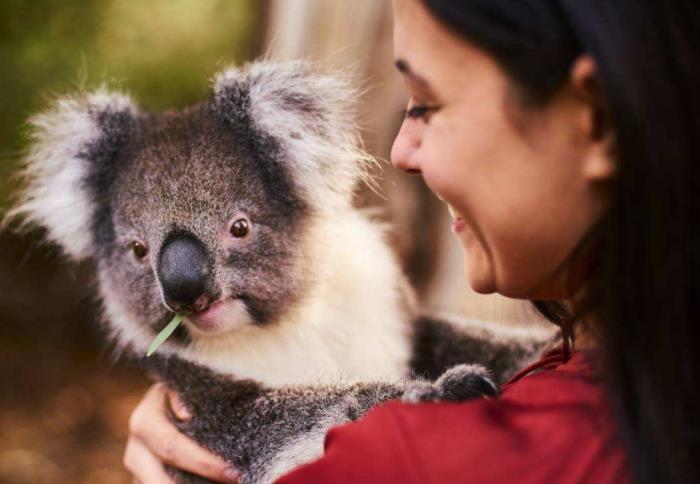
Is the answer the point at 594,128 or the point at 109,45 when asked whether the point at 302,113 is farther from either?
the point at 109,45

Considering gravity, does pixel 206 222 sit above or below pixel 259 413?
above

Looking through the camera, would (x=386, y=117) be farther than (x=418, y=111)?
Yes

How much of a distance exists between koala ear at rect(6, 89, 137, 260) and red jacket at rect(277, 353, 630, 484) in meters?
1.39

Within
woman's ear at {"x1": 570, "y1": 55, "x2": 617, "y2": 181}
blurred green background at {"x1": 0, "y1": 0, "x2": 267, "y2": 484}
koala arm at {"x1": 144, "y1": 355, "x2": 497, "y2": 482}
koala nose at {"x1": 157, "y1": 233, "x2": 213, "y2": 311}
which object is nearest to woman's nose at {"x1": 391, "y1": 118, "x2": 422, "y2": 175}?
woman's ear at {"x1": 570, "y1": 55, "x2": 617, "y2": 181}

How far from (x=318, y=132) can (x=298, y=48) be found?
3.92ft

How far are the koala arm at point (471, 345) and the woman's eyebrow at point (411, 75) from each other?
126 centimetres

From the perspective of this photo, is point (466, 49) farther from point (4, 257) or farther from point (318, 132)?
point (4, 257)

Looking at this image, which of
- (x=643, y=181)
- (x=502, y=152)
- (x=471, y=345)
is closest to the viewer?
(x=643, y=181)

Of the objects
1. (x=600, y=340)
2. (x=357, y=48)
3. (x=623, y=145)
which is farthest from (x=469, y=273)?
(x=357, y=48)

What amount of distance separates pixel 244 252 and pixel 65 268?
2.98m

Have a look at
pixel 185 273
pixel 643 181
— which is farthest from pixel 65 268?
pixel 643 181

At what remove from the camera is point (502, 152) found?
0.99 meters

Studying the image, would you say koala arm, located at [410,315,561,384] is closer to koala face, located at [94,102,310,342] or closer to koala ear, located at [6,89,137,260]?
koala face, located at [94,102,310,342]

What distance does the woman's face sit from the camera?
0.97 metres
